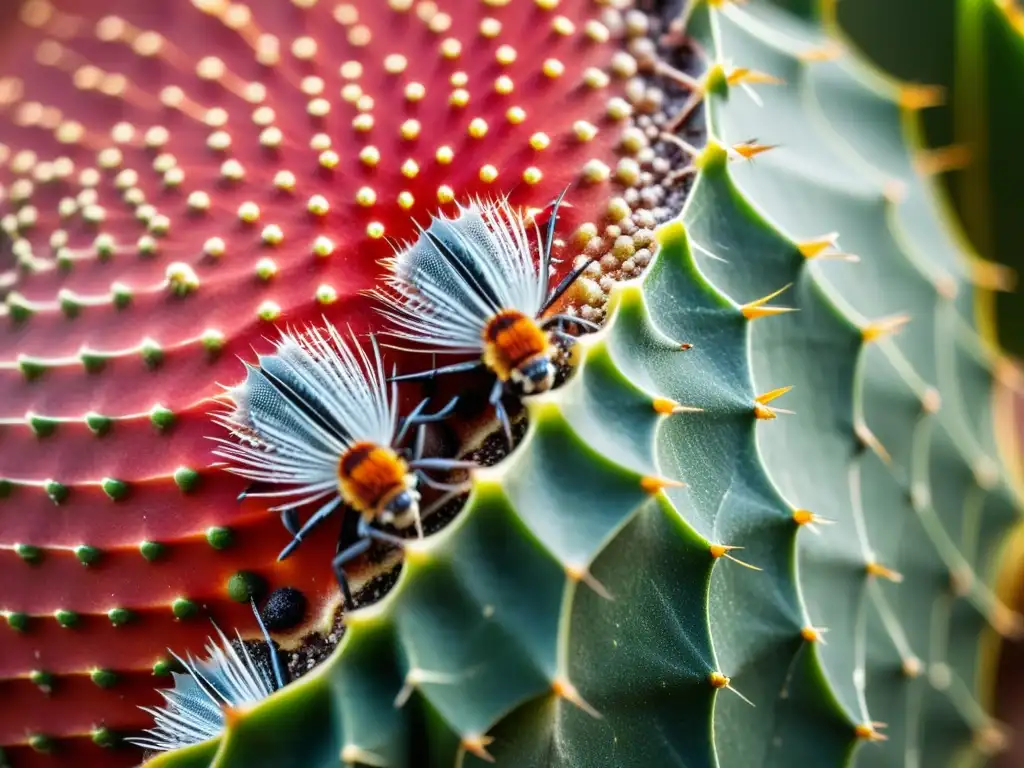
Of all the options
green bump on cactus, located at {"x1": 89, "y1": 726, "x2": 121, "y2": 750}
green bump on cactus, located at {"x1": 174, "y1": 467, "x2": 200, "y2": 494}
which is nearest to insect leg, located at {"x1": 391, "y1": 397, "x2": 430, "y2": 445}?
green bump on cactus, located at {"x1": 174, "y1": 467, "x2": 200, "y2": 494}

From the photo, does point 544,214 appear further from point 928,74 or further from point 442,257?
point 928,74

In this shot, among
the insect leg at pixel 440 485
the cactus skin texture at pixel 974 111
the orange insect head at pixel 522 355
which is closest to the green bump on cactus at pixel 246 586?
the insect leg at pixel 440 485

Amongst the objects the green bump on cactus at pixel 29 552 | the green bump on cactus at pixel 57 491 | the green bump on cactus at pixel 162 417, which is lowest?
the green bump on cactus at pixel 29 552

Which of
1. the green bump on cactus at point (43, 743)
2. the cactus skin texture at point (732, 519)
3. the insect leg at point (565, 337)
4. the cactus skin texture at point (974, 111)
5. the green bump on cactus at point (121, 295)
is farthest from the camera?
the cactus skin texture at point (974, 111)

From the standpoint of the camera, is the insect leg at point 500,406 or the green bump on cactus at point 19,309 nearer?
the insect leg at point 500,406

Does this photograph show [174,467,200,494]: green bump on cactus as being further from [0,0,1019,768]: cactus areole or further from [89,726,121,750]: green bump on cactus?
[89,726,121,750]: green bump on cactus

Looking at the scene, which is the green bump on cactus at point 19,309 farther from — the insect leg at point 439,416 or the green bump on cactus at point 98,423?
the insect leg at point 439,416

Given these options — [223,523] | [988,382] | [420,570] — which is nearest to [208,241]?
[223,523]

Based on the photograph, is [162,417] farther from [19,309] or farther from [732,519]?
[732,519]
